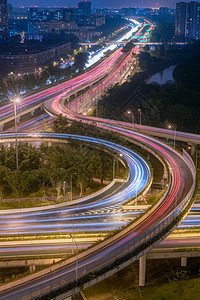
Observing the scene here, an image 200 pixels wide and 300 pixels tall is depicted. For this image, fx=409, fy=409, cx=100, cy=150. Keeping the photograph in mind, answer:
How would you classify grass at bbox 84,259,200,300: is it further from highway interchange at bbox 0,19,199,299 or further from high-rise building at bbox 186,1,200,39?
high-rise building at bbox 186,1,200,39

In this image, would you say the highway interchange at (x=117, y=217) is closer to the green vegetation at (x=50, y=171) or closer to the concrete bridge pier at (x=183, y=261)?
the concrete bridge pier at (x=183, y=261)

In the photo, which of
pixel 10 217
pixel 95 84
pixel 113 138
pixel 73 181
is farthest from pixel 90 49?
pixel 10 217

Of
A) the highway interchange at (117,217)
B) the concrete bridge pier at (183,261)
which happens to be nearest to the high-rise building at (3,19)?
the highway interchange at (117,217)

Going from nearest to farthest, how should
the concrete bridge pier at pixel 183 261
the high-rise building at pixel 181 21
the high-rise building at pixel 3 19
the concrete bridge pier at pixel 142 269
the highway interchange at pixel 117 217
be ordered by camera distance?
1. the highway interchange at pixel 117 217
2. the concrete bridge pier at pixel 142 269
3. the concrete bridge pier at pixel 183 261
4. the high-rise building at pixel 3 19
5. the high-rise building at pixel 181 21

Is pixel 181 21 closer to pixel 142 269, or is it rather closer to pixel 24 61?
pixel 24 61

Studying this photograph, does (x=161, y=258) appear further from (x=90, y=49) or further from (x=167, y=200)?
(x=90, y=49)

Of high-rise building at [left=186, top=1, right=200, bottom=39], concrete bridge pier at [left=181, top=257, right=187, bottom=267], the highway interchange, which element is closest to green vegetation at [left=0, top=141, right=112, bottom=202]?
the highway interchange
